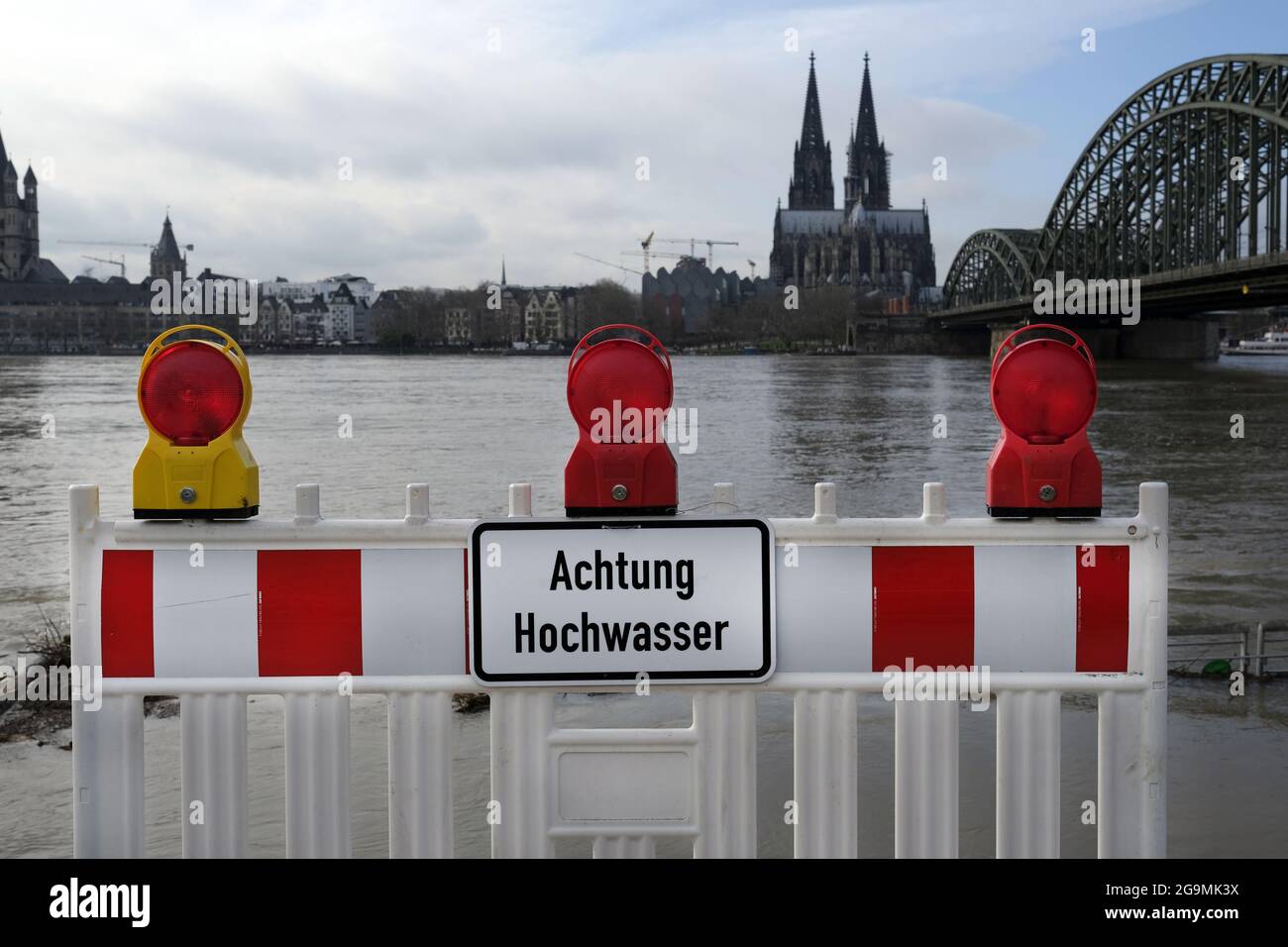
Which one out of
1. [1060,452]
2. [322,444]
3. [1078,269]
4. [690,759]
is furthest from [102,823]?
[1078,269]

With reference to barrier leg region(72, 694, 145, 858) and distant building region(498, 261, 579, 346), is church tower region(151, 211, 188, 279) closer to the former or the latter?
distant building region(498, 261, 579, 346)

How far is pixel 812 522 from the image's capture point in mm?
2779

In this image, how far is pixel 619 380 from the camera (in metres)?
2.78

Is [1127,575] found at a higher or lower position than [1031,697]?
higher

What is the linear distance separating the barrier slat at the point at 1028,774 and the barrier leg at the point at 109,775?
5.75 feet

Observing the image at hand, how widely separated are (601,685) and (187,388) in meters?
1.04

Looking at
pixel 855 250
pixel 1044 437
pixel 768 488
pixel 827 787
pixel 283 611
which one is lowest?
pixel 768 488

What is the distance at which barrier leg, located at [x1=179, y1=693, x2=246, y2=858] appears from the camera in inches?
109

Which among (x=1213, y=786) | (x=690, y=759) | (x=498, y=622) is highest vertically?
(x=498, y=622)

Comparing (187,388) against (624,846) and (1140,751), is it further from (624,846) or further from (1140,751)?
(1140,751)

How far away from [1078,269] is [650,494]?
10046 centimetres

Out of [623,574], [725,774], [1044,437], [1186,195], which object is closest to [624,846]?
[725,774]

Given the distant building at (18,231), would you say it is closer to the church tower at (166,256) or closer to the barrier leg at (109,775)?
the church tower at (166,256)
